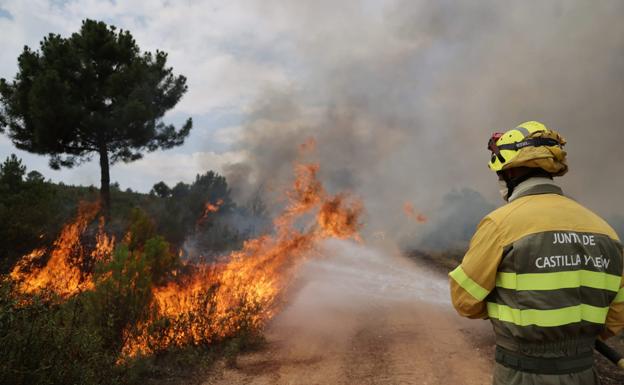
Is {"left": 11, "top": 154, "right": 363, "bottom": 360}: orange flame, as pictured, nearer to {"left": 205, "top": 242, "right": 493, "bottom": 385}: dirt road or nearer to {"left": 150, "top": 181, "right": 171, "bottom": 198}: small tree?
{"left": 205, "top": 242, "right": 493, "bottom": 385}: dirt road

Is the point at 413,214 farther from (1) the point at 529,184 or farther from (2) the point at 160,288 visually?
(1) the point at 529,184

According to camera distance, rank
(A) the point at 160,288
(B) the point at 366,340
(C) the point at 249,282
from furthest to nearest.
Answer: (C) the point at 249,282 → (A) the point at 160,288 → (B) the point at 366,340

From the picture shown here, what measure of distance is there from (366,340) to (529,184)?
575cm

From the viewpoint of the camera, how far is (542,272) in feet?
7.80

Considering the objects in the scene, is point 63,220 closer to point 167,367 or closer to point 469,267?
point 167,367

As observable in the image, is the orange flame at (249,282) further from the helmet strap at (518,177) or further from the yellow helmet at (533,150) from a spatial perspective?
the yellow helmet at (533,150)

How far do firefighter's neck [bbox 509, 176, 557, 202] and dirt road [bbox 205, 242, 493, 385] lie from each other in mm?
4251

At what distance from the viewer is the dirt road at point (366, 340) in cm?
632

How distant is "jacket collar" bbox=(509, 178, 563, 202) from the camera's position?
2.66 m

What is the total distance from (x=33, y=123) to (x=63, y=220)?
603cm

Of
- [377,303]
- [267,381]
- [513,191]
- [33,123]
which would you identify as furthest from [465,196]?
[33,123]

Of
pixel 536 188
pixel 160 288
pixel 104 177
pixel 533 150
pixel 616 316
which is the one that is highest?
pixel 104 177

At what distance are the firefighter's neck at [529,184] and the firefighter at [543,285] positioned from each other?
0.06 m

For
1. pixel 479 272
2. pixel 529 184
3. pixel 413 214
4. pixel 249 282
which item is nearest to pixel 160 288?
pixel 249 282
